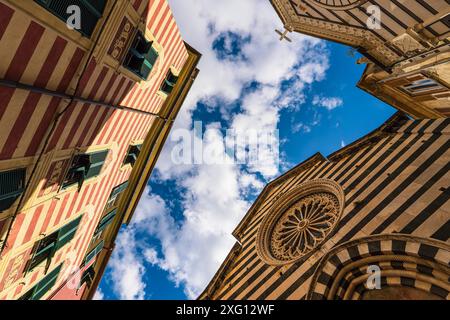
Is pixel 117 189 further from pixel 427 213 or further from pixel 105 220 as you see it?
pixel 427 213

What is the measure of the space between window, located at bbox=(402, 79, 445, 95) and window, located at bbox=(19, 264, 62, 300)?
62.2 feet

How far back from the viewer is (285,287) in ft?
32.3

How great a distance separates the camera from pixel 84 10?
19.4 ft

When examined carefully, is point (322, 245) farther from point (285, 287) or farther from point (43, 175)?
point (43, 175)

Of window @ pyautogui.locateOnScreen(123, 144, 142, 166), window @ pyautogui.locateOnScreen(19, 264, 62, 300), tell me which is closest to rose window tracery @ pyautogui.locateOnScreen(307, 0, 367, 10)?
window @ pyautogui.locateOnScreen(123, 144, 142, 166)

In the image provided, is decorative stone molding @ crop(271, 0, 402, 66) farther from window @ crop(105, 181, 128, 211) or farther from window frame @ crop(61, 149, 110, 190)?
window @ crop(105, 181, 128, 211)

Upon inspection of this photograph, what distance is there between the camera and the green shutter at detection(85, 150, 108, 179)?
29.6 ft

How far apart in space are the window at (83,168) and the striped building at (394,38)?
13.1m

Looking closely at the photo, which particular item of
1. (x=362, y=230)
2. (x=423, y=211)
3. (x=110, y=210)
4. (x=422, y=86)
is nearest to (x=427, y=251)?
(x=423, y=211)

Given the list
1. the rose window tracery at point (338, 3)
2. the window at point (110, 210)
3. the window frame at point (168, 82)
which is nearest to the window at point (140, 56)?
the window frame at point (168, 82)

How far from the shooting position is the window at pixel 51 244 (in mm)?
7887

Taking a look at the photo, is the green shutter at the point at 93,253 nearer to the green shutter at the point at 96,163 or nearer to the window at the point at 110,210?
the window at the point at 110,210

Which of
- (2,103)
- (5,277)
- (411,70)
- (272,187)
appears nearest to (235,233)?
(272,187)

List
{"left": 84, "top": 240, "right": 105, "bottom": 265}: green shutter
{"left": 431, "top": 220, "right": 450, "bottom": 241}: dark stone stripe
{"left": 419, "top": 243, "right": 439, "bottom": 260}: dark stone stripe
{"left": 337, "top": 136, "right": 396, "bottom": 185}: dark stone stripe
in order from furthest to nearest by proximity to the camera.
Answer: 1. {"left": 84, "top": 240, "right": 105, "bottom": 265}: green shutter
2. {"left": 337, "top": 136, "right": 396, "bottom": 185}: dark stone stripe
3. {"left": 431, "top": 220, "right": 450, "bottom": 241}: dark stone stripe
4. {"left": 419, "top": 243, "right": 439, "bottom": 260}: dark stone stripe
